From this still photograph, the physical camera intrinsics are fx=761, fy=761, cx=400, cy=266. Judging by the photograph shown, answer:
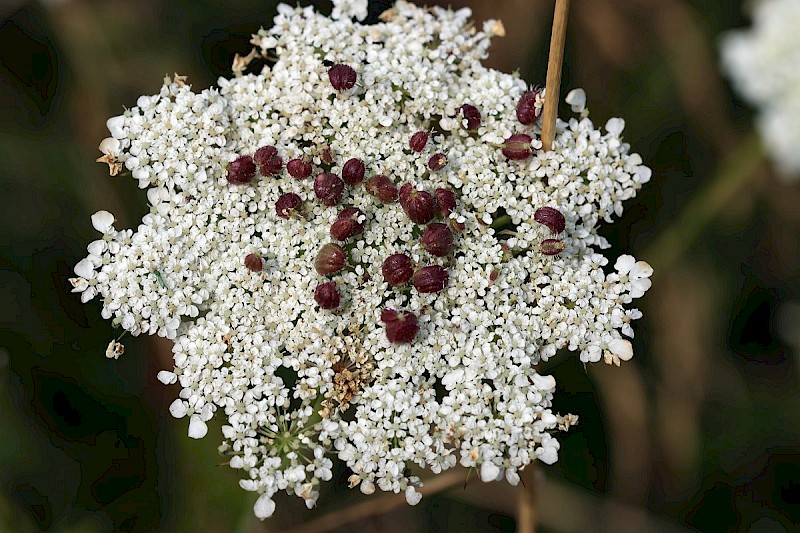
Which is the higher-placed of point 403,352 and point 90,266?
point 90,266

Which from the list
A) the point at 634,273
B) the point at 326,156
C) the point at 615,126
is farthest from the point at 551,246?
the point at 326,156

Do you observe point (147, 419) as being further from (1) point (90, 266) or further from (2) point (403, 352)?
(2) point (403, 352)

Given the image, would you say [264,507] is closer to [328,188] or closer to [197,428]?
[197,428]

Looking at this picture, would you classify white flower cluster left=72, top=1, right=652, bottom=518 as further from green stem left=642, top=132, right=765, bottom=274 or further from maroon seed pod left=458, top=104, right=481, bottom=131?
green stem left=642, top=132, right=765, bottom=274

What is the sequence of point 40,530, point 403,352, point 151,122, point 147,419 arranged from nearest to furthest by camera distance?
point 403,352, point 151,122, point 40,530, point 147,419

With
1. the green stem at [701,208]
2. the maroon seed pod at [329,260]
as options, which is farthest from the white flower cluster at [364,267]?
the green stem at [701,208]

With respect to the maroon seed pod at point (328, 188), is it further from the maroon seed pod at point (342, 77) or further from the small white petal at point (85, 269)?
the small white petal at point (85, 269)

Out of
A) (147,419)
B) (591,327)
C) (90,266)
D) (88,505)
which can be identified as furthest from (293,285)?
(88,505)

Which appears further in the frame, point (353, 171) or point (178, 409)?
point (353, 171)
